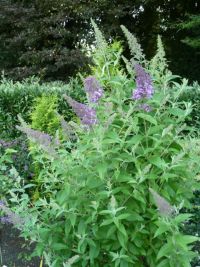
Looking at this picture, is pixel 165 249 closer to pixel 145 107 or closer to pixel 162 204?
pixel 162 204

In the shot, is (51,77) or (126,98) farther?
(51,77)

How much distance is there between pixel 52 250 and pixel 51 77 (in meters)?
12.7

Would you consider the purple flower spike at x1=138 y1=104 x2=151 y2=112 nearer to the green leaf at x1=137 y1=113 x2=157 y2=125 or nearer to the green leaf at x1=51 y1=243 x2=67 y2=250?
→ the green leaf at x1=137 y1=113 x2=157 y2=125

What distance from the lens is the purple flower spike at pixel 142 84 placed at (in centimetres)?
279

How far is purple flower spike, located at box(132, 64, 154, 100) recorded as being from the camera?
2787 mm

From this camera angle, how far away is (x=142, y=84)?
2.81 meters

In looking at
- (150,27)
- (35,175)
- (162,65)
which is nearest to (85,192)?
(162,65)

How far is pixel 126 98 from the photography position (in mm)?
3002


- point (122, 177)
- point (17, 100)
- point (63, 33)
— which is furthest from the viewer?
point (63, 33)

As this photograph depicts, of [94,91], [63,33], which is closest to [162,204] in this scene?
[94,91]

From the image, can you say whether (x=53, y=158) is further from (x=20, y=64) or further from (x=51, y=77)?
(x=20, y=64)

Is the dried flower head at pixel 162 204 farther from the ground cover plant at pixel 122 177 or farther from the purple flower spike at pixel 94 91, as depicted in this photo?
the purple flower spike at pixel 94 91

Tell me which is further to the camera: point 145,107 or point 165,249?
point 145,107

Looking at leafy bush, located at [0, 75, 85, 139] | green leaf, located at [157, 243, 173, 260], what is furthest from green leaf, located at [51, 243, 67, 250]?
leafy bush, located at [0, 75, 85, 139]
